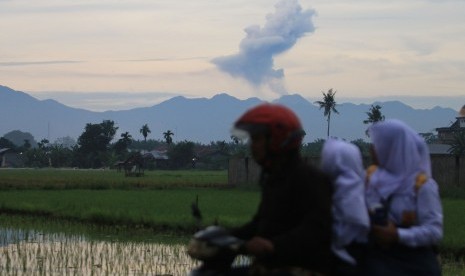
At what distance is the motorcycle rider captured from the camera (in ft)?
8.90

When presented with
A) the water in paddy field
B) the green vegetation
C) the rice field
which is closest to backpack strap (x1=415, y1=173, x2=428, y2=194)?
the rice field

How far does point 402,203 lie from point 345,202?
0.37m

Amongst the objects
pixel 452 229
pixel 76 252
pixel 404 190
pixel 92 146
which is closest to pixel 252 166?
pixel 452 229

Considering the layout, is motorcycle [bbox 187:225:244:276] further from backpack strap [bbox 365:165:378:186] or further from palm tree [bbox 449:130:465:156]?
palm tree [bbox 449:130:465:156]

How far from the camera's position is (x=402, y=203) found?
124 inches

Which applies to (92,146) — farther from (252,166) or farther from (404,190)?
(404,190)

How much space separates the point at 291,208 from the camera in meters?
2.77

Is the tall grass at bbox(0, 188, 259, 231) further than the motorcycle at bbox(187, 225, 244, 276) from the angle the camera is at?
Yes

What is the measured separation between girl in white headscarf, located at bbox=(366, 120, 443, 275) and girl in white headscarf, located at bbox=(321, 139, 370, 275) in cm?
16

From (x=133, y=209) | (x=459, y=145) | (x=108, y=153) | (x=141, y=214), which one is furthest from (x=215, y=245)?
(x=108, y=153)

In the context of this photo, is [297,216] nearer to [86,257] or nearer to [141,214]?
[86,257]

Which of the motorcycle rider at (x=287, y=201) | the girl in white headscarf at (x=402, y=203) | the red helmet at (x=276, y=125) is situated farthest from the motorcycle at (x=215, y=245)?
the girl in white headscarf at (x=402, y=203)

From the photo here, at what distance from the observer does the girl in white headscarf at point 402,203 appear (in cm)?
308

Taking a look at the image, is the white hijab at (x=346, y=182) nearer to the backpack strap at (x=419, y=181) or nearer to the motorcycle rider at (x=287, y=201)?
the motorcycle rider at (x=287, y=201)
